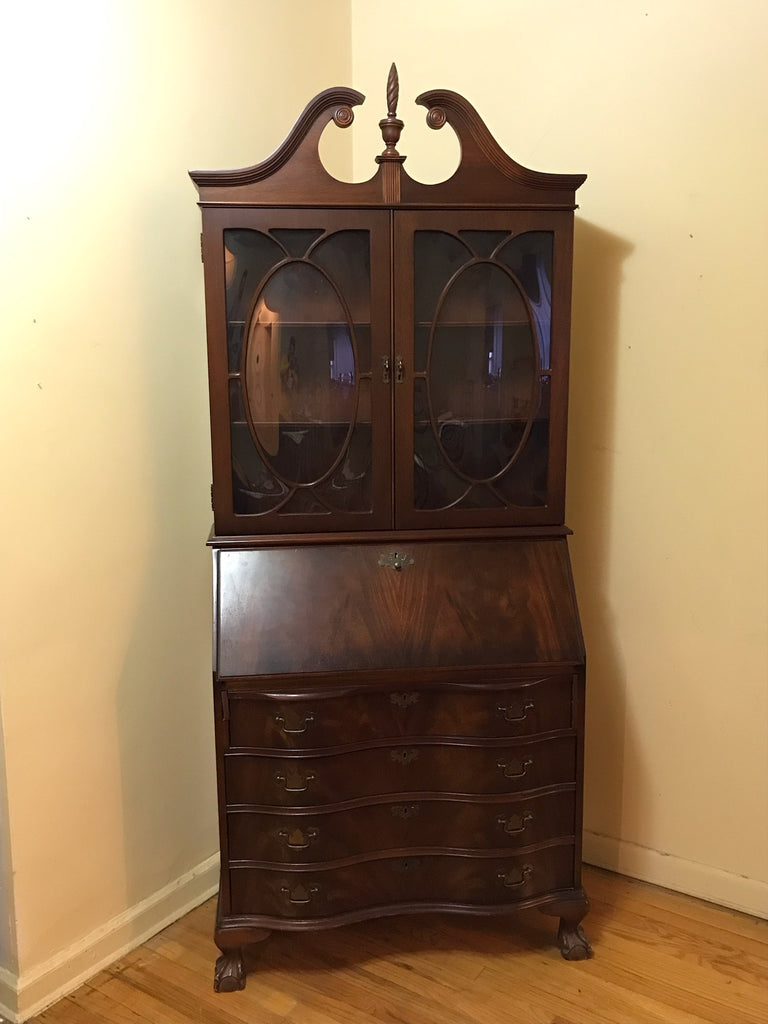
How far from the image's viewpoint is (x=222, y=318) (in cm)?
184

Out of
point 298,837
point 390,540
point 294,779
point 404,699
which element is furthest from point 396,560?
point 298,837

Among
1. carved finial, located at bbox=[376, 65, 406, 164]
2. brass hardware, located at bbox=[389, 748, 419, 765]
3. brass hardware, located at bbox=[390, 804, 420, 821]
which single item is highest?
carved finial, located at bbox=[376, 65, 406, 164]

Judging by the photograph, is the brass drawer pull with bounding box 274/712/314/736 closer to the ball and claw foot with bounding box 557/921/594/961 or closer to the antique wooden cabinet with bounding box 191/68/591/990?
the antique wooden cabinet with bounding box 191/68/591/990

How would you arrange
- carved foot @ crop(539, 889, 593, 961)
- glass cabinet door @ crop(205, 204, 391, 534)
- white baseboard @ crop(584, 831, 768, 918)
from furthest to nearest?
white baseboard @ crop(584, 831, 768, 918), carved foot @ crop(539, 889, 593, 961), glass cabinet door @ crop(205, 204, 391, 534)

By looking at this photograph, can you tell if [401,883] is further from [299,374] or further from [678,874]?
[299,374]

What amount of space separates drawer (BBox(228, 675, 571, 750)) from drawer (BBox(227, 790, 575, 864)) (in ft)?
0.54

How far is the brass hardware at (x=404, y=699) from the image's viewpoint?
6.05ft

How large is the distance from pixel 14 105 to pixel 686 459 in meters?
1.71

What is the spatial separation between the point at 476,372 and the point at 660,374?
0.53 metres

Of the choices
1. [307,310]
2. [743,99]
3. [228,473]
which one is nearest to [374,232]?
[307,310]

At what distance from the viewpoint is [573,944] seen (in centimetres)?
200

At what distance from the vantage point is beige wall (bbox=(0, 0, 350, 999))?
1740 mm

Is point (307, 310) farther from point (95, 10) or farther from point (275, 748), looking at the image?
point (275, 748)

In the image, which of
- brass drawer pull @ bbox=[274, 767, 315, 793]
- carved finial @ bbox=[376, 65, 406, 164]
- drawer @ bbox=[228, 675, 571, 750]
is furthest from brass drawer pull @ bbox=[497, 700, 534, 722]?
carved finial @ bbox=[376, 65, 406, 164]
